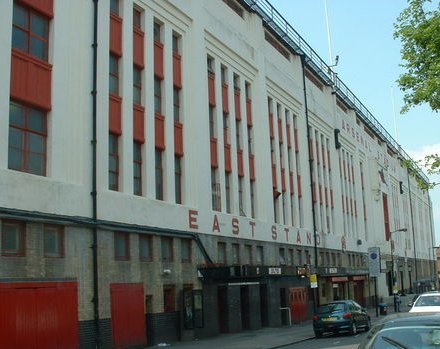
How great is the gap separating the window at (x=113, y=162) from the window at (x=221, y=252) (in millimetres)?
8183

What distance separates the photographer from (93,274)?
20.2 metres

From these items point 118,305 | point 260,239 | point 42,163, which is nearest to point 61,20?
point 42,163

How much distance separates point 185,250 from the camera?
2639 cm

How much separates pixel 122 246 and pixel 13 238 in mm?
5323

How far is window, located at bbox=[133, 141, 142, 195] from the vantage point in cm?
2376

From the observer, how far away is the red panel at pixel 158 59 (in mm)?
26016

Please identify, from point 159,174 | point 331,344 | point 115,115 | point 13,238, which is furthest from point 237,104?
point 13,238

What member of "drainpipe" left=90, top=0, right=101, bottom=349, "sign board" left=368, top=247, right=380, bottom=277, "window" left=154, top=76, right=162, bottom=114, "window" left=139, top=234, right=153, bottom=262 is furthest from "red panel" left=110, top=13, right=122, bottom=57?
"sign board" left=368, top=247, right=380, bottom=277

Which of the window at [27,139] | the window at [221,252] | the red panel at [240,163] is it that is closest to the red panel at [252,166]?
the red panel at [240,163]

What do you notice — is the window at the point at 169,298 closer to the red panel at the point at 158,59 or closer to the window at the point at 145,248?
the window at the point at 145,248

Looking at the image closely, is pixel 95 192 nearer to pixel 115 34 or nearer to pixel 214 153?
pixel 115 34

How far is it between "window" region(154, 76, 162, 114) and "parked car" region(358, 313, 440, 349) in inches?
776

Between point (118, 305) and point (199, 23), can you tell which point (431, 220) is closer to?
point (199, 23)

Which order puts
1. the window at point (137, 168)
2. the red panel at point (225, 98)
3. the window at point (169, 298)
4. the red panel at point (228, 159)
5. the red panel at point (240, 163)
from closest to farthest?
the window at point (137, 168), the window at point (169, 298), the red panel at point (228, 159), the red panel at point (225, 98), the red panel at point (240, 163)
